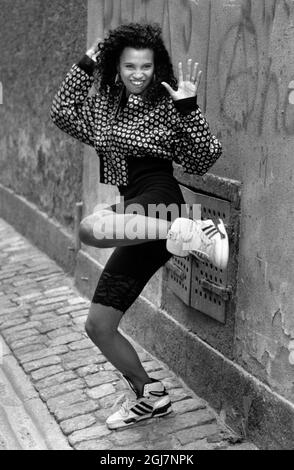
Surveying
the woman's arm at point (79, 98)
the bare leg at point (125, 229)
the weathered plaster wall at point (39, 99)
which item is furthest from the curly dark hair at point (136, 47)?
the weathered plaster wall at point (39, 99)

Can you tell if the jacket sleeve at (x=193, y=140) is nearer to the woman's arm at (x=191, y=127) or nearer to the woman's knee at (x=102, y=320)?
the woman's arm at (x=191, y=127)

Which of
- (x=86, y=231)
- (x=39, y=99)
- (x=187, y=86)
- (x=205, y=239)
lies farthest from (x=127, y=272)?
(x=39, y=99)

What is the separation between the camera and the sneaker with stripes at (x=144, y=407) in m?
4.40

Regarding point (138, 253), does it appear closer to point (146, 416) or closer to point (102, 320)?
point (102, 320)

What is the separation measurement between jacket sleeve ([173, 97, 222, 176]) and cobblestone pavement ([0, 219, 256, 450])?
1.39m

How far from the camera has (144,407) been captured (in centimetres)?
443

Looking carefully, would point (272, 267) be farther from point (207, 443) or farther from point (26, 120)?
point (26, 120)

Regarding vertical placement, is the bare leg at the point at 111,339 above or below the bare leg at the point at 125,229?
below

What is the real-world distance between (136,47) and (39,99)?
428 centimetres

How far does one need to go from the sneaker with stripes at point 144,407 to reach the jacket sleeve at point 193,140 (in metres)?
1.24

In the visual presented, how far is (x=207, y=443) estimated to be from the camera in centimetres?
421

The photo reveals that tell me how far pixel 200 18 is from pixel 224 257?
1560 millimetres

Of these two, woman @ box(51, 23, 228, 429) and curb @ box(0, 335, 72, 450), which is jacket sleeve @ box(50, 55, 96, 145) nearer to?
woman @ box(51, 23, 228, 429)

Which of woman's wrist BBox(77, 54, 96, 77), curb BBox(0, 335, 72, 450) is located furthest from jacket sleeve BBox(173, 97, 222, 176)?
curb BBox(0, 335, 72, 450)
